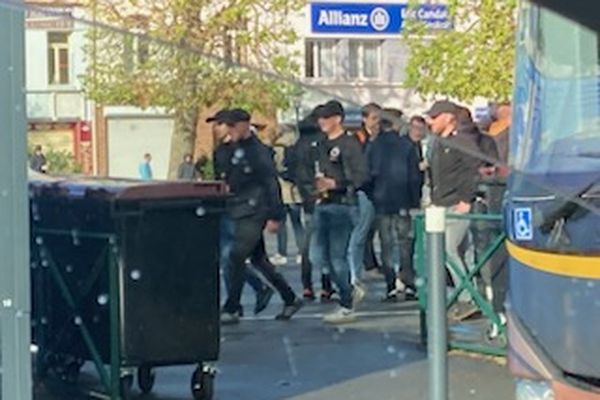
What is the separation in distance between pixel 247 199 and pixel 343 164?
1.09 meters

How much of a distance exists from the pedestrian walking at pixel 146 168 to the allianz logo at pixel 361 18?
1457 millimetres

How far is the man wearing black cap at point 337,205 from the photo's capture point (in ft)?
42.9

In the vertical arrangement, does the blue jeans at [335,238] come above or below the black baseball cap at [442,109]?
below

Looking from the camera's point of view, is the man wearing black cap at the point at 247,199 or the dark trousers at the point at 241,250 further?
the dark trousers at the point at 241,250

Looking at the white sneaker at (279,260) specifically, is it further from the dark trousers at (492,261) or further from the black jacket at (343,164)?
the dark trousers at (492,261)

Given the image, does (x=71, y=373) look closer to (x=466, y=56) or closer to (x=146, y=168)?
(x=146, y=168)

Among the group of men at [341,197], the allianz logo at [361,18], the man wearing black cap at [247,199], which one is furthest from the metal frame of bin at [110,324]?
the man wearing black cap at [247,199]

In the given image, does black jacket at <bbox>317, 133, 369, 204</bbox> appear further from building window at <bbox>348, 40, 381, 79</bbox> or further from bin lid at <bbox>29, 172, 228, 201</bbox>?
bin lid at <bbox>29, 172, 228, 201</bbox>

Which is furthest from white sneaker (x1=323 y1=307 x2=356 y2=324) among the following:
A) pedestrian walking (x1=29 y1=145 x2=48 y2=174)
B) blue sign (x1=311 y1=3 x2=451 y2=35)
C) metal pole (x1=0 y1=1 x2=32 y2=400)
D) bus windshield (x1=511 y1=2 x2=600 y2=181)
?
bus windshield (x1=511 y1=2 x2=600 y2=181)

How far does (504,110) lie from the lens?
13195 millimetres

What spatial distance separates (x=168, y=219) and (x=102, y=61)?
207cm

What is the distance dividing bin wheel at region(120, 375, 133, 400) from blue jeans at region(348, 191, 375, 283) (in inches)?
207

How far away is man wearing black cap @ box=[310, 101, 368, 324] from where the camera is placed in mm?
13062

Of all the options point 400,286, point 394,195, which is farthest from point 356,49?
point 400,286
